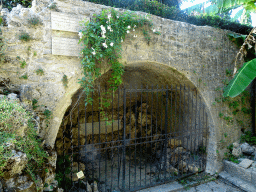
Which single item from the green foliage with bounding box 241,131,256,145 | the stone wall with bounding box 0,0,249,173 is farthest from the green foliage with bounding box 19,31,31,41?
the green foliage with bounding box 241,131,256,145

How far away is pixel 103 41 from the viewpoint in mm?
3080

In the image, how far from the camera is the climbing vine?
2.91m

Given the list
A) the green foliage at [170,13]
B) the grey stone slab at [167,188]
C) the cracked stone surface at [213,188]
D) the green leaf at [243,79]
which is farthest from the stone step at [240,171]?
the green foliage at [170,13]

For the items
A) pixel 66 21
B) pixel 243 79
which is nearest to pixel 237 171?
pixel 243 79

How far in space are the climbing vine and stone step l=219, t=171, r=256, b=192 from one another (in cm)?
348

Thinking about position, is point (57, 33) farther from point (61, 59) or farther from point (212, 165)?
point (212, 165)

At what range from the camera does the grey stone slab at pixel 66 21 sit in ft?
9.30

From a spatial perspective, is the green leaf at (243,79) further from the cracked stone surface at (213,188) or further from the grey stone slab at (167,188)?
the grey stone slab at (167,188)

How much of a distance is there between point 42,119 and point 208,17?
484 cm

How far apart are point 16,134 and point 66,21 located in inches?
72.2

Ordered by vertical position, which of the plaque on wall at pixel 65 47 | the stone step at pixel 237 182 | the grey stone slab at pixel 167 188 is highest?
the plaque on wall at pixel 65 47

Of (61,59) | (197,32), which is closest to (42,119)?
(61,59)

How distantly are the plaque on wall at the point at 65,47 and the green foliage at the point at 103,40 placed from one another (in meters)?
0.13

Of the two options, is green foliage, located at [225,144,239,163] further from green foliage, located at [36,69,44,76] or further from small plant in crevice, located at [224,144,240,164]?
green foliage, located at [36,69,44,76]
